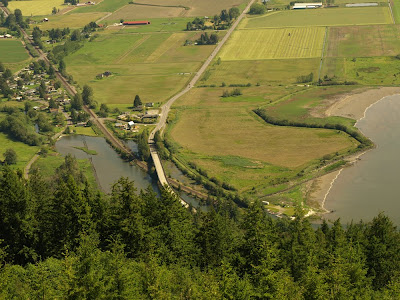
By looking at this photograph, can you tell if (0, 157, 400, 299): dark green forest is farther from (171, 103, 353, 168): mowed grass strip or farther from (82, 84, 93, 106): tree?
(82, 84, 93, 106): tree

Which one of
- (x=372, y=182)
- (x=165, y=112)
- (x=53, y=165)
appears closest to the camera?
(x=372, y=182)

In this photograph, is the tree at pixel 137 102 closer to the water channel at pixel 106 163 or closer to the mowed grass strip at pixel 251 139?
the mowed grass strip at pixel 251 139

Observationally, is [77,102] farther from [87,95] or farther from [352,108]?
[352,108]

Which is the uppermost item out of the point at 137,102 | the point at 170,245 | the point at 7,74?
the point at 170,245

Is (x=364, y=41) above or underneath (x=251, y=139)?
above

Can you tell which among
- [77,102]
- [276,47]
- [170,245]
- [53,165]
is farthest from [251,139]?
[276,47]

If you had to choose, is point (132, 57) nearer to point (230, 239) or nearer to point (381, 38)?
point (381, 38)

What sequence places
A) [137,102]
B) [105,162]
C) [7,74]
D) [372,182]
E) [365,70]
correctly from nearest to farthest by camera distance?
[372,182], [105,162], [137,102], [365,70], [7,74]
